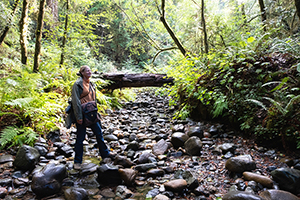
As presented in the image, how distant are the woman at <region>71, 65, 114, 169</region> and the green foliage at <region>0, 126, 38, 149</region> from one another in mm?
1092

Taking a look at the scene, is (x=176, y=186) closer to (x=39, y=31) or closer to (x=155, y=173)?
(x=155, y=173)

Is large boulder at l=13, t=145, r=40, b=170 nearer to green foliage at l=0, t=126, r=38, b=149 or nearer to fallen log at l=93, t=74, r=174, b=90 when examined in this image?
green foliage at l=0, t=126, r=38, b=149

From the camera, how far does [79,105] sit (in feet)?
11.8

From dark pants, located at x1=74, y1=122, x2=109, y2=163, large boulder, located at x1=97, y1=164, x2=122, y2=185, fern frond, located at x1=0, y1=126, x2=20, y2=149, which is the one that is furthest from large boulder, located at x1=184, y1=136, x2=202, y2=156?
fern frond, located at x1=0, y1=126, x2=20, y2=149

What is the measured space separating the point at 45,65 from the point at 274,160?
7.61 metres

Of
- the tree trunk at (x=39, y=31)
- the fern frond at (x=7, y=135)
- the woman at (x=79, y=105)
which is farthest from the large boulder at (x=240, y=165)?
the tree trunk at (x=39, y=31)

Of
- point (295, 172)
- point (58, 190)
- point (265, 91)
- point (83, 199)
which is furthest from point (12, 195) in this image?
point (265, 91)

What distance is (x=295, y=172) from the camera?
240cm

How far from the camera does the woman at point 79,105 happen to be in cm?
357

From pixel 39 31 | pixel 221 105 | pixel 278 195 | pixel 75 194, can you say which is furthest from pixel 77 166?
pixel 39 31

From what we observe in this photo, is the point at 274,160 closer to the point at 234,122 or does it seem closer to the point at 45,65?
the point at 234,122

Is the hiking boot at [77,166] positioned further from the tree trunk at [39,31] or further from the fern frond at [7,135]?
the tree trunk at [39,31]

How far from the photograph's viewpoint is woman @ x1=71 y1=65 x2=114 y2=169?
3570mm

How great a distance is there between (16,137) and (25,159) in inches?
33.9
